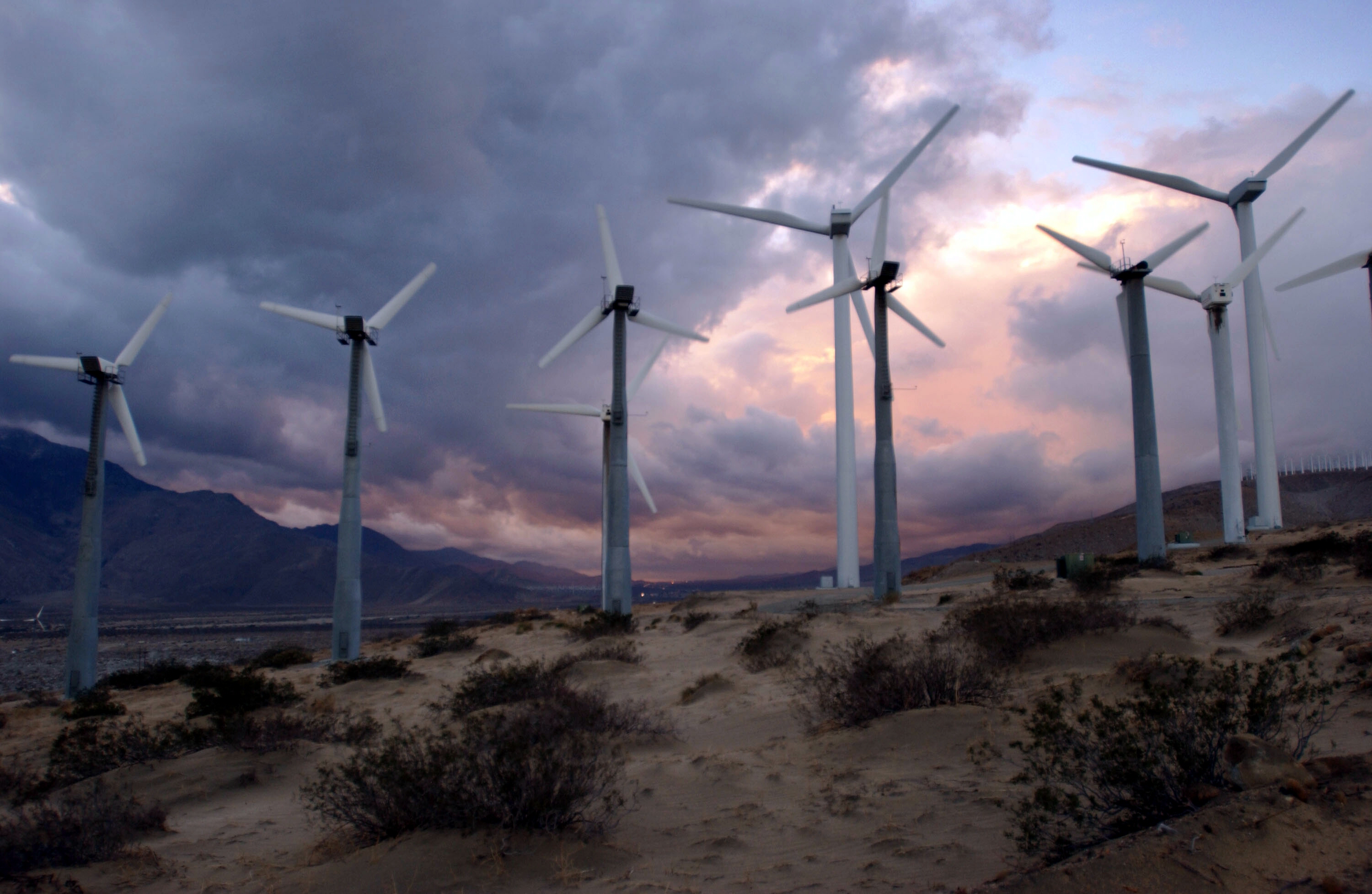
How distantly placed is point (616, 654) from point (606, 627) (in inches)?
390

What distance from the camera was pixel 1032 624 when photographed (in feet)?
45.8

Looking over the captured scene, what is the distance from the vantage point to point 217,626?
111250mm

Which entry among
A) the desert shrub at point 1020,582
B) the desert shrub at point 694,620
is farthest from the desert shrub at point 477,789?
the desert shrub at point 1020,582

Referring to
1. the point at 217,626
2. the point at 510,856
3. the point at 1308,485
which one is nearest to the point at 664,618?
the point at 510,856

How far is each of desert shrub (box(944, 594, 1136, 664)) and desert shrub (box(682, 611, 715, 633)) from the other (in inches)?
573

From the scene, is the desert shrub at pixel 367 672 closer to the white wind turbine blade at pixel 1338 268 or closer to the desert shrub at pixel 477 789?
the desert shrub at pixel 477 789

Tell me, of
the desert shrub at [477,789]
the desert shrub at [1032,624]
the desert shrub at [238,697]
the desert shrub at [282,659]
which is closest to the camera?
the desert shrub at [477,789]

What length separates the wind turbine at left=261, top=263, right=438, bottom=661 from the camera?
30.5 meters

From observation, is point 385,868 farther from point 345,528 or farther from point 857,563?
point 857,563

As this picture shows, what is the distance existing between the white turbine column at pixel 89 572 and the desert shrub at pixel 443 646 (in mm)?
11868

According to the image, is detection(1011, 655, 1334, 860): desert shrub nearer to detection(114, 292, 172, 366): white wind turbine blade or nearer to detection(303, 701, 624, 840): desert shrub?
detection(303, 701, 624, 840): desert shrub

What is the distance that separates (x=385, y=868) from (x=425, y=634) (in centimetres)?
3928

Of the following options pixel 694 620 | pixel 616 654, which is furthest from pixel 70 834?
pixel 694 620

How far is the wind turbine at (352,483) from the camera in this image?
3047 centimetres
